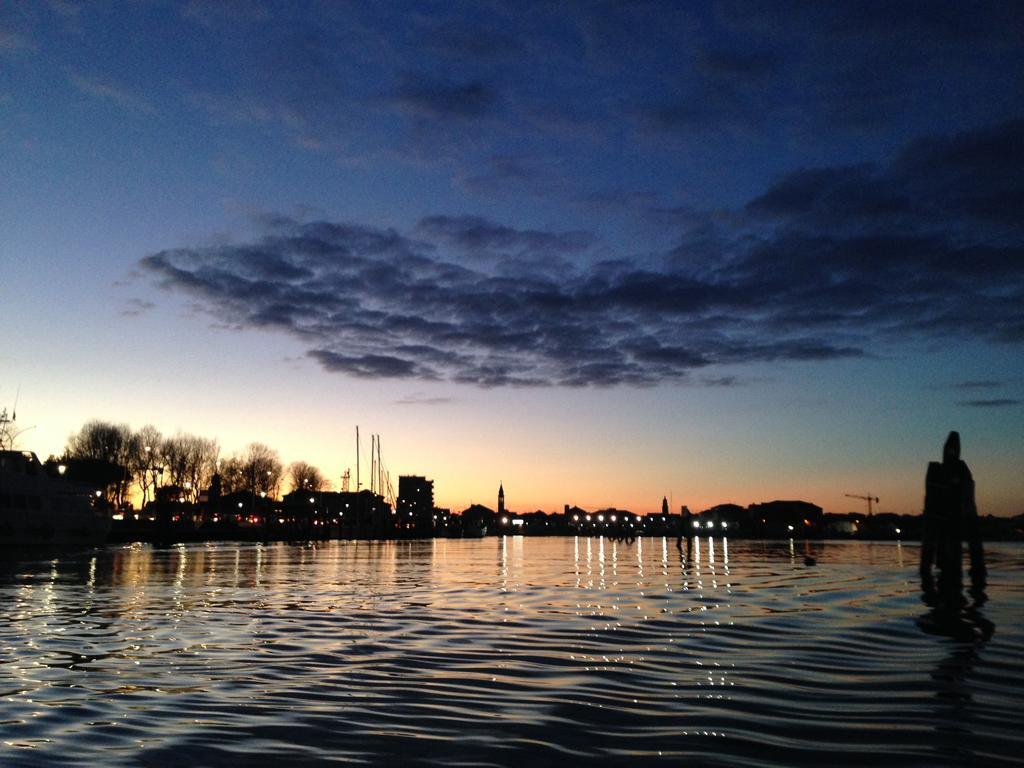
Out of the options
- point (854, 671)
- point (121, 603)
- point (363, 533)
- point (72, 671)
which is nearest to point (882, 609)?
point (854, 671)

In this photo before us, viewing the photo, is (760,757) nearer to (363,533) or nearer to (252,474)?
(252,474)

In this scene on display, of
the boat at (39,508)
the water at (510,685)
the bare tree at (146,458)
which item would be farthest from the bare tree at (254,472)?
the water at (510,685)

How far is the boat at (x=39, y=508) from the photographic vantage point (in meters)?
61.6

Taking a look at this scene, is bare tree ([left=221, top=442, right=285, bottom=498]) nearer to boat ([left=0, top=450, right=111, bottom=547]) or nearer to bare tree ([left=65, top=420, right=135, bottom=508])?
bare tree ([left=65, top=420, right=135, bottom=508])

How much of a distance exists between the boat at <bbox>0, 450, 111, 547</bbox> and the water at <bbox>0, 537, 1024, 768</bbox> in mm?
51713

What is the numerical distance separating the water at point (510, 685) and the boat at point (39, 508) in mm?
51713

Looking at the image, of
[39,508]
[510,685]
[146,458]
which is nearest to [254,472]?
[146,458]

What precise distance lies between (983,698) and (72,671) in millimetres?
10743

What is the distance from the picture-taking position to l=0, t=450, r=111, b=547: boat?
61.6m

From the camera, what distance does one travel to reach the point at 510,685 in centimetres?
928

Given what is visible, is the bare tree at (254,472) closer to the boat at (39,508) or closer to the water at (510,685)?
the boat at (39,508)

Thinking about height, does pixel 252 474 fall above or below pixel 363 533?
above

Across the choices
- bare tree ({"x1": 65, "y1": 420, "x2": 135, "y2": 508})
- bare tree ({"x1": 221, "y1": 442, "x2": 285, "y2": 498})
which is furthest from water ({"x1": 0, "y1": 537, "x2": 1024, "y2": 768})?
bare tree ({"x1": 221, "y1": 442, "x2": 285, "y2": 498})

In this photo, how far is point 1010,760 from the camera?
592cm
